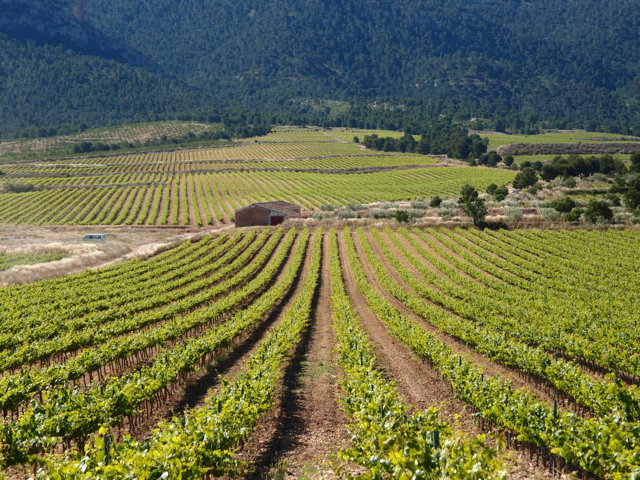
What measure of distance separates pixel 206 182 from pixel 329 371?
107888mm

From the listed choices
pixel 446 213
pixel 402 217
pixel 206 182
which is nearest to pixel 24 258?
pixel 402 217

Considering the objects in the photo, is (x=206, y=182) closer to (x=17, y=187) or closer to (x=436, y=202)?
(x=17, y=187)

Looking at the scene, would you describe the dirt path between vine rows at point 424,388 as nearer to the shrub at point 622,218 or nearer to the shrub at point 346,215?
the shrub at point 346,215

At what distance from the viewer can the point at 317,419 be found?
14430 millimetres

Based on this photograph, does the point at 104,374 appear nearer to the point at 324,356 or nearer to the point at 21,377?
the point at 21,377

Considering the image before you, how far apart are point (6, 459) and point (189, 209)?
86603 millimetres

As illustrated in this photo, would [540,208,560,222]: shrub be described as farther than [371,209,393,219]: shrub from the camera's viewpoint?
No

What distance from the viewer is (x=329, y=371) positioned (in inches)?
760

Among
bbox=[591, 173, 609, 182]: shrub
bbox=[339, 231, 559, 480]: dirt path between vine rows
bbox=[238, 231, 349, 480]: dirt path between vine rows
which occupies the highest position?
bbox=[591, 173, 609, 182]: shrub

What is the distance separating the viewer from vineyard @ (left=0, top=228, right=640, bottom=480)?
9.00 metres

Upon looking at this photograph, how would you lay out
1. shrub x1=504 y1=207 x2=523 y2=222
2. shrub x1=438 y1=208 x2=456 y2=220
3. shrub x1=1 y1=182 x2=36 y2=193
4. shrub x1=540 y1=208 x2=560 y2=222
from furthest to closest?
shrub x1=1 y1=182 x2=36 y2=193 < shrub x1=438 y1=208 x2=456 y2=220 < shrub x1=504 y1=207 x2=523 y2=222 < shrub x1=540 y1=208 x2=560 y2=222

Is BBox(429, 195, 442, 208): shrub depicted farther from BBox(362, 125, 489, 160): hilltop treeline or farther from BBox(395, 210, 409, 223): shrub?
BBox(362, 125, 489, 160): hilltop treeline

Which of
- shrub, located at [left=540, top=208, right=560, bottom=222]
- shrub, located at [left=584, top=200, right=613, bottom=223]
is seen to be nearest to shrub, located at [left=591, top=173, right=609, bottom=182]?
shrub, located at [left=540, top=208, right=560, bottom=222]

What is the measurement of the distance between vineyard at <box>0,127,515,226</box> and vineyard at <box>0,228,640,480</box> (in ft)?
164
